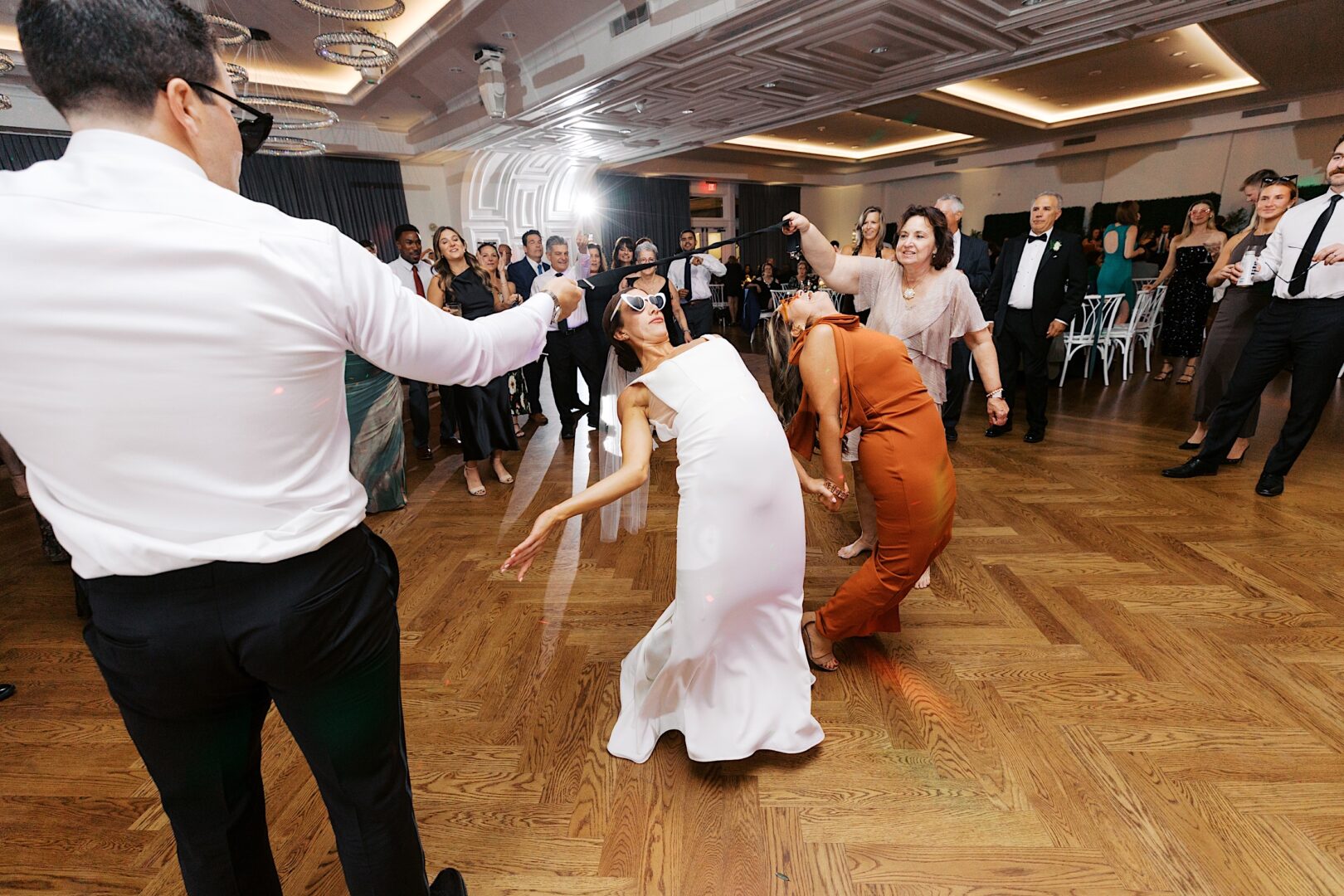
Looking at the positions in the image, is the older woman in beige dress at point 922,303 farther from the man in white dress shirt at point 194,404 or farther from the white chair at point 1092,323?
the white chair at point 1092,323

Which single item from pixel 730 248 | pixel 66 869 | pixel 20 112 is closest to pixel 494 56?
A: pixel 20 112

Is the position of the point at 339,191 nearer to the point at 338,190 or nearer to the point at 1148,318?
the point at 338,190

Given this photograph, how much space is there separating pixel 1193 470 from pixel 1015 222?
1066 cm

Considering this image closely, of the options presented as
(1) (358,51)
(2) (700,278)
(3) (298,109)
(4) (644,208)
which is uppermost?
(1) (358,51)

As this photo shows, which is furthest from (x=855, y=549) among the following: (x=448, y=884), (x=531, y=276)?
(x=531, y=276)

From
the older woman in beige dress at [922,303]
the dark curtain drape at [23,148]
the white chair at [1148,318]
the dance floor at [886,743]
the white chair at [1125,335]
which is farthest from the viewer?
the dark curtain drape at [23,148]

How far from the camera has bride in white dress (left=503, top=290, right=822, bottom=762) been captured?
151 centimetres

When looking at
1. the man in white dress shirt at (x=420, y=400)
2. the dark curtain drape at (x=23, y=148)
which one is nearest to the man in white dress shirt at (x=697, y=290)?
the man in white dress shirt at (x=420, y=400)

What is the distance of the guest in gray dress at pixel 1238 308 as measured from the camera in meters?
3.28

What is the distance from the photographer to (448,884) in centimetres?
131

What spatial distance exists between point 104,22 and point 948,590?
107 inches

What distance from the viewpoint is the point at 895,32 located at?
5.25m

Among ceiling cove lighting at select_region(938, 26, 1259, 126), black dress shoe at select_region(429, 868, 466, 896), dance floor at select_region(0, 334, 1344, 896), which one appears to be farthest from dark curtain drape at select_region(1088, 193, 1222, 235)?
black dress shoe at select_region(429, 868, 466, 896)

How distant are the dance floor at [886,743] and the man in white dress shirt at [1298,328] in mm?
479
